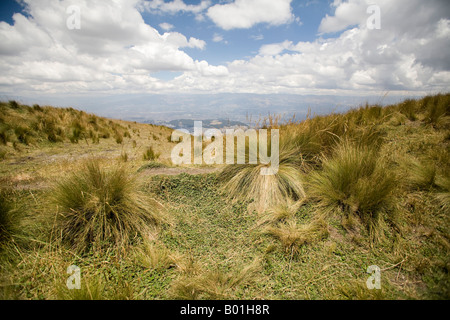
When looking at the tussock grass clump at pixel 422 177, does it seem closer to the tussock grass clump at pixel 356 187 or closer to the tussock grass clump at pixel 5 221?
the tussock grass clump at pixel 356 187

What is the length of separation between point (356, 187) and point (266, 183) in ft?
4.66

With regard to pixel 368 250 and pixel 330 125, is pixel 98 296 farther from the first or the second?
pixel 330 125

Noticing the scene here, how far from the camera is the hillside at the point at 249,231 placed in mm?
2131

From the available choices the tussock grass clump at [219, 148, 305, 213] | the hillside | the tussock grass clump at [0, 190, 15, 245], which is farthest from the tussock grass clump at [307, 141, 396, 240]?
the tussock grass clump at [0, 190, 15, 245]

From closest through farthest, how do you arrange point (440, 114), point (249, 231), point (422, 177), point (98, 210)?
point (98, 210)
point (249, 231)
point (422, 177)
point (440, 114)

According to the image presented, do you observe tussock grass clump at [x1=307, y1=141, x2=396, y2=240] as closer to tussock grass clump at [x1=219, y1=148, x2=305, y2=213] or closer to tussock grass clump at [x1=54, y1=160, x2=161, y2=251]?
tussock grass clump at [x1=219, y1=148, x2=305, y2=213]

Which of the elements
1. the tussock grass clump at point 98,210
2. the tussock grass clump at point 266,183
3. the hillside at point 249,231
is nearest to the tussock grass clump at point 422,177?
the hillside at point 249,231

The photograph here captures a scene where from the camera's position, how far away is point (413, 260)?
7.37 feet

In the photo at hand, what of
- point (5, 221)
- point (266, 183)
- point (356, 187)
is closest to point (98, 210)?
point (5, 221)

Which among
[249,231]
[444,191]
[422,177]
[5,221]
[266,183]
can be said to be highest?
[422,177]

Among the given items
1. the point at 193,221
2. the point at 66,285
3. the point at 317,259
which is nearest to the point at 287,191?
the point at 317,259

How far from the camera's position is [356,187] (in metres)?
3.01

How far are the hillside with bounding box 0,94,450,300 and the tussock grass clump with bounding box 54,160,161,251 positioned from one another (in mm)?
18

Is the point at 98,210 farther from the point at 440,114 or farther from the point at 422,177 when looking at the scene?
the point at 440,114
